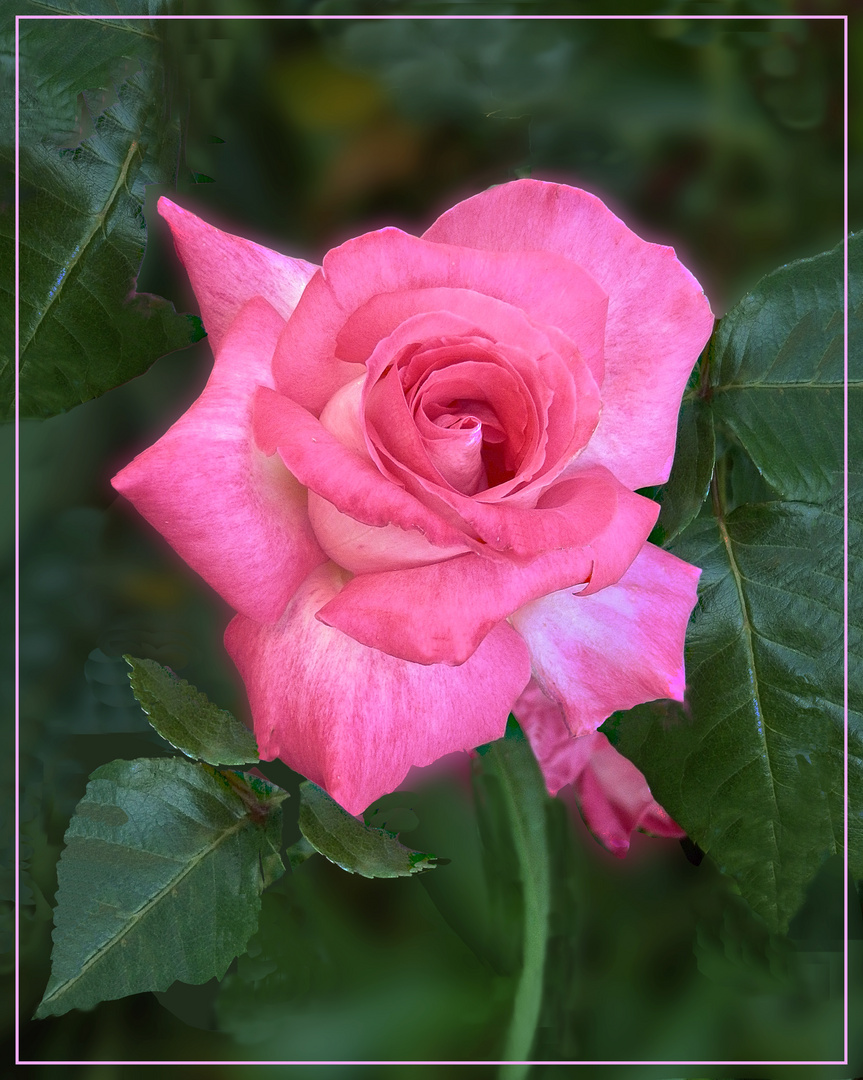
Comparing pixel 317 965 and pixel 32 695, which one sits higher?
pixel 32 695

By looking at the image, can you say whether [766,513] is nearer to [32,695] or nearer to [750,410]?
[750,410]

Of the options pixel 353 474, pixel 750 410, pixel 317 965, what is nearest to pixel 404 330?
pixel 353 474

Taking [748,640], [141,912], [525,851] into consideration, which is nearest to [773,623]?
[748,640]

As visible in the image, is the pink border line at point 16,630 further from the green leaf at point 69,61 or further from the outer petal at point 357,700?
the outer petal at point 357,700

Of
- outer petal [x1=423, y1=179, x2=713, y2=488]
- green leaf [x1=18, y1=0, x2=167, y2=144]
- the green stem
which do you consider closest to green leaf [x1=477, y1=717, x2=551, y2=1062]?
the green stem

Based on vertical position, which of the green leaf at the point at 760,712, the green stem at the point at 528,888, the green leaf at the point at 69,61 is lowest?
the green stem at the point at 528,888

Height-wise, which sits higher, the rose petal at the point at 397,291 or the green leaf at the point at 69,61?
the green leaf at the point at 69,61

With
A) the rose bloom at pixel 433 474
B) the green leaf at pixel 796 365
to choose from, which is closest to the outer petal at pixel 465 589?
the rose bloom at pixel 433 474
